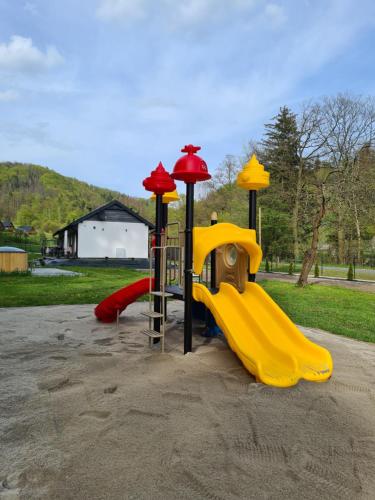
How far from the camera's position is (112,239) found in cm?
2753

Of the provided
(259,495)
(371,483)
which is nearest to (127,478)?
(259,495)

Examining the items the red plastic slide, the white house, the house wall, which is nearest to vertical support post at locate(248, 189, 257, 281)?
the red plastic slide

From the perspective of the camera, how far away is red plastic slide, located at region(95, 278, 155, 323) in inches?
274

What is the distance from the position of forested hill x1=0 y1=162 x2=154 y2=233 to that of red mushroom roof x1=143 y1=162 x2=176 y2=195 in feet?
198

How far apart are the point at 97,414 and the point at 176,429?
0.77 m

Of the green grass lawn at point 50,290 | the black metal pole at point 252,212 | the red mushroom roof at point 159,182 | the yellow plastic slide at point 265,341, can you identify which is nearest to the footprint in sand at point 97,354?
the yellow plastic slide at point 265,341

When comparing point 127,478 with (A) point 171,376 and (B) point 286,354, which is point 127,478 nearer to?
(A) point 171,376

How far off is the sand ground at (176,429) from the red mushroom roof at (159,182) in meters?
2.59

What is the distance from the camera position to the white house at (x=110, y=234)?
26.6m

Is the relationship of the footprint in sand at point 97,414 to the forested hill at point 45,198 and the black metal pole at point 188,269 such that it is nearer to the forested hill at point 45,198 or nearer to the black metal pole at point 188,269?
the black metal pole at point 188,269

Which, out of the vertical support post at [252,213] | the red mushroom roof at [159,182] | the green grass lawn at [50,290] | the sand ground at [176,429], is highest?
the red mushroom roof at [159,182]

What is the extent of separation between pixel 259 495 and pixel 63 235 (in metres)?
33.7

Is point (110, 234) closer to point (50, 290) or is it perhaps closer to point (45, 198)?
point (50, 290)

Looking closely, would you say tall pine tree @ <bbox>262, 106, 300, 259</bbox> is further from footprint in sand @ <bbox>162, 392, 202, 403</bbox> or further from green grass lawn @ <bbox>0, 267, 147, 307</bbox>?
footprint in sand @ <bbox>162, 392, 202, 403</bbox>
